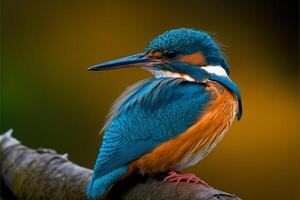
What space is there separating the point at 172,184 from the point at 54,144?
73.8 inches

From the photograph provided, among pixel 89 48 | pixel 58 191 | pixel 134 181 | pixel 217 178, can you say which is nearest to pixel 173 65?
pixel 134 181

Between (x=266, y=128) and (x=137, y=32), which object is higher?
(x=137, y=32)

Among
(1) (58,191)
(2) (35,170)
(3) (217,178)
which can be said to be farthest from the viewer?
(3) (217,178)

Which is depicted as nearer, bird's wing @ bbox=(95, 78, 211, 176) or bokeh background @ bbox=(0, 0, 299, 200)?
bird's wing @ bbox=(95, 78, 211, 176)

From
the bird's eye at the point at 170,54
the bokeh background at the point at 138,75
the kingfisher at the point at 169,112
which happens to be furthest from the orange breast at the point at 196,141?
the bokeh background at the point at 138,75

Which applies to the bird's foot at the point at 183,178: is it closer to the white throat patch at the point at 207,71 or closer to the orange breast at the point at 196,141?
the orange breast at the point at 196,141

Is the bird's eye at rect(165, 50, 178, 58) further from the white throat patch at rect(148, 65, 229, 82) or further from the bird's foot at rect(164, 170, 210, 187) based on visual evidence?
the bird's foot at rect(164, 170, 210, 187)

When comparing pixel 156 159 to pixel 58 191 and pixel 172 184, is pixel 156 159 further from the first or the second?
pixel 58 191

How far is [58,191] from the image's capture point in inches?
108

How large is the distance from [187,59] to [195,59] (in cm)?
2

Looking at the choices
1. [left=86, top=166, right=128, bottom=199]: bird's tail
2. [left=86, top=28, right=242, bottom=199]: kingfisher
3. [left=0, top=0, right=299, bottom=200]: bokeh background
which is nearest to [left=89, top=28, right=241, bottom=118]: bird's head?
[left=86, top=28, right=242, bottom=199]: kingfisher

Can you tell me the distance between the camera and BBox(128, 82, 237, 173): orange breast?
8.20 ft

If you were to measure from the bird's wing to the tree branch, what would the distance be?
0.09m

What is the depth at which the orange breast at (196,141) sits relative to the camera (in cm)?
250
